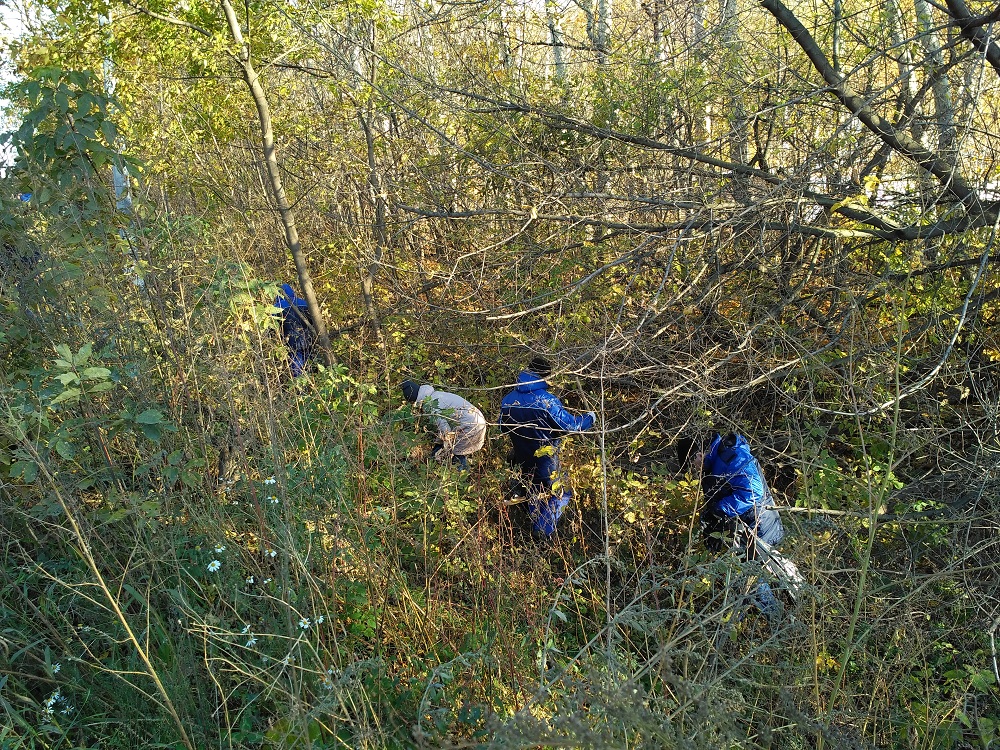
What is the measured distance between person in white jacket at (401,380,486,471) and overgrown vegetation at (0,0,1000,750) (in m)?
0.25

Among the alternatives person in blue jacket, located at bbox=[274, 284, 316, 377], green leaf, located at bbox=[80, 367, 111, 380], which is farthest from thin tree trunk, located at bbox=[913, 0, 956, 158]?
person in blue jacket, located at bbox=[274, 284, 316, 377]

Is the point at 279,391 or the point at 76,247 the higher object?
the point at 76,247

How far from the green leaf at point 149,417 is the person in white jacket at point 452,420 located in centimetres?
160

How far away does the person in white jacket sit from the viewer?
196 inches

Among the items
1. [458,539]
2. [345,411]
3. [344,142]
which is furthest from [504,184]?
[458,539]

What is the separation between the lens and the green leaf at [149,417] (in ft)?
11.4

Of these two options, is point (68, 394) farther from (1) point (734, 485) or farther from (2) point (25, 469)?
(1) point (734, 485)

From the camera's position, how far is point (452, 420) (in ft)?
16.9

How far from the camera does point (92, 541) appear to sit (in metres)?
3.75

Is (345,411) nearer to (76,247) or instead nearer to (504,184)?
(76,247)

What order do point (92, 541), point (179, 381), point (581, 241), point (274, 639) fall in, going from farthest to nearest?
point (581, 241), point (179, 381), point (92, 541), point (274, 639)

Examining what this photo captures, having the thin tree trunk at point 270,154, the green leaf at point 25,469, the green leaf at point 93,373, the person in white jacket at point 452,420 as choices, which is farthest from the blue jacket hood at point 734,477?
the green leaf at point 25,469

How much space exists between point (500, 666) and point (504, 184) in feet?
16.4

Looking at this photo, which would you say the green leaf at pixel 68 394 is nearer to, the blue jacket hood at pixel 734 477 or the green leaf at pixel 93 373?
the green leaf at pixel 93 373
